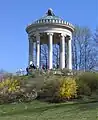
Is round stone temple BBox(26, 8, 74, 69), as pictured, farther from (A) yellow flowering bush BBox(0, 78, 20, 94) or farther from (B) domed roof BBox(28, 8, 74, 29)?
(A) yellow flowering bush BBox(0, 78, 20, 94)

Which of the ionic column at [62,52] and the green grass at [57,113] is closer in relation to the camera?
the green grass at [57,113]

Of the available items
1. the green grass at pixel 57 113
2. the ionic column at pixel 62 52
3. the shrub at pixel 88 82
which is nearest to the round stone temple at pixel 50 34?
the ionic column at pixel 62 52

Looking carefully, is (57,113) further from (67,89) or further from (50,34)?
(50,34)

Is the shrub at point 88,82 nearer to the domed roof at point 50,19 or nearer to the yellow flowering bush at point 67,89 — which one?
the yellow flowering bush at point 67,89

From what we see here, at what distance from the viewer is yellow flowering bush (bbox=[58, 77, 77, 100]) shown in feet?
83.5

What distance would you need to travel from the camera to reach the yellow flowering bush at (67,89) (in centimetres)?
2545

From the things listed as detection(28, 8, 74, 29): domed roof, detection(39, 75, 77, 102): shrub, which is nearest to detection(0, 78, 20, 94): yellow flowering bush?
detection(39, 75, 77, 102): shrub

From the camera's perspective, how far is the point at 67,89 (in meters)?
26.1

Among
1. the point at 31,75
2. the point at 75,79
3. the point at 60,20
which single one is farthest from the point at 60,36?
the point at 75,79

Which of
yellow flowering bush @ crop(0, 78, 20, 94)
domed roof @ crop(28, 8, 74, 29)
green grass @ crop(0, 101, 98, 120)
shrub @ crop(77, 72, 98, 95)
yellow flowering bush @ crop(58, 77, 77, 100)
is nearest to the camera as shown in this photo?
green grass @ crop(0, 101, 98, 120)

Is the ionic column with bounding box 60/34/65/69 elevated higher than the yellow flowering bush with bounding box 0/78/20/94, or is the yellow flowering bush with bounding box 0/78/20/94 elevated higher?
the ionic column with bounding box 60/34/65/69

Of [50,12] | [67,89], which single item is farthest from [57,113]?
[50,12]

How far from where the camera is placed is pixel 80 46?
57031mm

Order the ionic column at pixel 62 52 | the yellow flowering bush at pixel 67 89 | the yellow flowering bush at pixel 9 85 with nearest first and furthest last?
the yellow flowering bush at pixel 67 89, the yellow flowering bush at pixel 9 85, the ionic column at pixel 62 52
